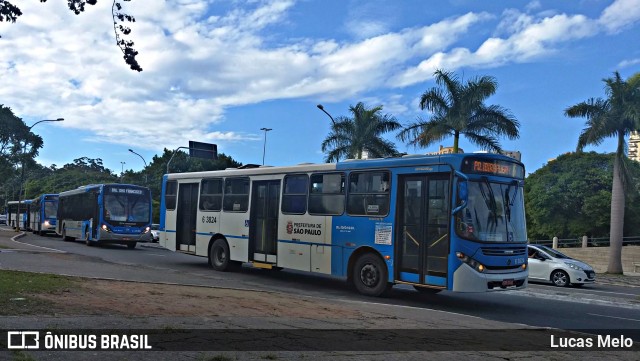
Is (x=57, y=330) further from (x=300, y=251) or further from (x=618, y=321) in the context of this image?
(x=618, y=321)

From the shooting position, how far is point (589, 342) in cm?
830

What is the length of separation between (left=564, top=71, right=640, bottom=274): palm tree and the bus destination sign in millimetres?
17904

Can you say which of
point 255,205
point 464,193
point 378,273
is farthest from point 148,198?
point 464,193

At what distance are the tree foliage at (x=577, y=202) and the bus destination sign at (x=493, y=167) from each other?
33.0 m

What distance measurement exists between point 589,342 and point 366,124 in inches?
1009

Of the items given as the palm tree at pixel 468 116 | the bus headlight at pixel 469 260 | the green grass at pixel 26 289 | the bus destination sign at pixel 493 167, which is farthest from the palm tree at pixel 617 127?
the green grass at pixel 26 289

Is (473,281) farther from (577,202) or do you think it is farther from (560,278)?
(577,202)

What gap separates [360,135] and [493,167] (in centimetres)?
2142

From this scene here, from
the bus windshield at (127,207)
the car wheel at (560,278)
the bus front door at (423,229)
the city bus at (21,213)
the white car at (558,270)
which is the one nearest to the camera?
the bus front door at (423,229)

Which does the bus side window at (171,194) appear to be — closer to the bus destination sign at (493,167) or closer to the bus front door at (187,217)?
the bus front door at (187,217)

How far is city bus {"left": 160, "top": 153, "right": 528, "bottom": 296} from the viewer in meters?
11.3

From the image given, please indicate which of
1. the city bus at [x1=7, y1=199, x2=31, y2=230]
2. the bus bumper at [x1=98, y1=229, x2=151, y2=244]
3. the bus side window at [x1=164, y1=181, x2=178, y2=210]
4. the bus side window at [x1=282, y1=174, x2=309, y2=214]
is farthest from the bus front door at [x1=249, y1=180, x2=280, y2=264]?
the city bus at [x1=7, y1=199, x2=31, y2=230]

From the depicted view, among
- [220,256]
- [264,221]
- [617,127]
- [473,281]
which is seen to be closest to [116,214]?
[220,256]

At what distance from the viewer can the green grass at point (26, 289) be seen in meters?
7.85
